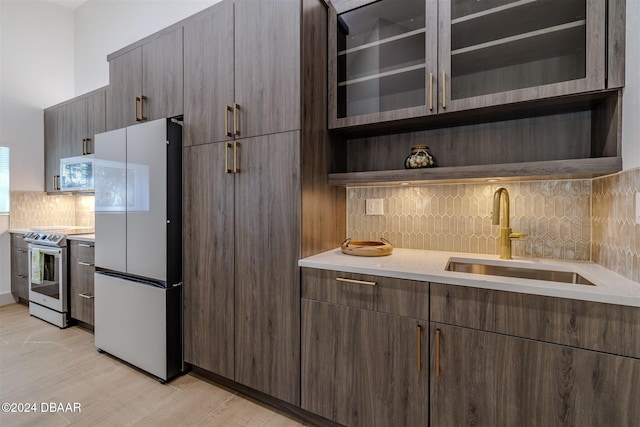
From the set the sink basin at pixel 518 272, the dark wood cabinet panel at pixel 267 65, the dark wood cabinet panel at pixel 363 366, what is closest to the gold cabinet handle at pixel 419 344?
the dark wood cabinet panel at pixel 363 366

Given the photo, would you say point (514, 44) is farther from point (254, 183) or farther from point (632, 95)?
point (254, 183)

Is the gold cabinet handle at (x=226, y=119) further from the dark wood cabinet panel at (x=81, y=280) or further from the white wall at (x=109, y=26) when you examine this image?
the dark wood cabinet panel at (x=81, y=280)

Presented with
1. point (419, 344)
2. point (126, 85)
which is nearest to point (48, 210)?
point (126, 85)

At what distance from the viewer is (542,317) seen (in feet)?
3.63

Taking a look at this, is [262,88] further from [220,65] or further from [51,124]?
[51,124]

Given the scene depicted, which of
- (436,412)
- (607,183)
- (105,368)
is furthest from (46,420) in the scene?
(607,183)

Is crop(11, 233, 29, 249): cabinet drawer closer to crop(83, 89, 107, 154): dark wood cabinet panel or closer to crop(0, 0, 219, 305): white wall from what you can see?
crop(0, 0, 219, 305): white wall

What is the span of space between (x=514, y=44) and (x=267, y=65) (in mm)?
1301

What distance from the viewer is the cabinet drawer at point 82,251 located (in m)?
2.68

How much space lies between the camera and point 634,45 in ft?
3.86

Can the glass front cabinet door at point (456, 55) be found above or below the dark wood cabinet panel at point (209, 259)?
above

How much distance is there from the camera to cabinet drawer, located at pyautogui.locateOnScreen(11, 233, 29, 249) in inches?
134

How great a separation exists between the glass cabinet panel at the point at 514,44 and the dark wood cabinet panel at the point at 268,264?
975 mm

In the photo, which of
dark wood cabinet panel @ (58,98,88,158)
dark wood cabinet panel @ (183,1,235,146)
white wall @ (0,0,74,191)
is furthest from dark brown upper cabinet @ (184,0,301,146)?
white wall @ (0,0,74,191)
